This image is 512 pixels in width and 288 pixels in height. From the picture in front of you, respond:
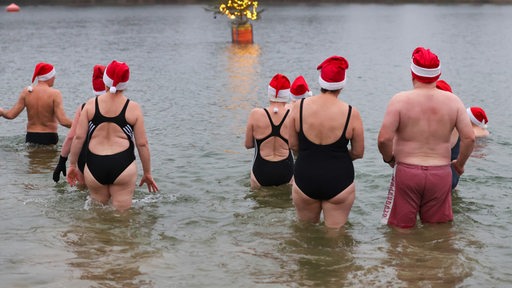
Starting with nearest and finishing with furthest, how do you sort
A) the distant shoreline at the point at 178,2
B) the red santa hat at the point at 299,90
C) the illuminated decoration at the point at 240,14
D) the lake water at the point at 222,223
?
the lake water at the point at 222,223, the red santa hat at the point at 299,90, the illuminated decoration at the point at 240,14, the distant shoreline at the point at 178,2

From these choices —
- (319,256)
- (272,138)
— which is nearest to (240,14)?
(272,138)

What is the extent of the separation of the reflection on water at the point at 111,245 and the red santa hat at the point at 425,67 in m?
3.47

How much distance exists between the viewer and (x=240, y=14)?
43.7 m

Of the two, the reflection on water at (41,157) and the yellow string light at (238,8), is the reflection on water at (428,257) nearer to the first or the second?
the reflection on water at (41,157)

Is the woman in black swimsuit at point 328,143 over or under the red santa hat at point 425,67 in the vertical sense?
under

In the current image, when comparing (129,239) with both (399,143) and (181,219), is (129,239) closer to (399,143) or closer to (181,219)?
(181,219)

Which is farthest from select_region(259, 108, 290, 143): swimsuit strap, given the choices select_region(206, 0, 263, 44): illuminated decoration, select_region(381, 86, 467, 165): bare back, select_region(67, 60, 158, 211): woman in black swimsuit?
select_region(206, 0, 263, 44): illuminated decoration

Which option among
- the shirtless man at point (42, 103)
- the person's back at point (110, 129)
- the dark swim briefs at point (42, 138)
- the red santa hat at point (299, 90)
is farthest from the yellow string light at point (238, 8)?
the person's back at point (110, 129)

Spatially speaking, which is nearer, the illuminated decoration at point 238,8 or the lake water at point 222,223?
the lake water at point 222,223

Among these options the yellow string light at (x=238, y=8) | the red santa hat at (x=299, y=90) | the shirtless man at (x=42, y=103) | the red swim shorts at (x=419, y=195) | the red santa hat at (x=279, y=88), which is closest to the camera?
the red swim shorts at (x=419, y=195)

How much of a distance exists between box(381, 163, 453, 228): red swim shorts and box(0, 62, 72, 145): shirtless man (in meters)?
6.60

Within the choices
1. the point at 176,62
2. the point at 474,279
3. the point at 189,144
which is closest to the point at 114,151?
the point at 474,279

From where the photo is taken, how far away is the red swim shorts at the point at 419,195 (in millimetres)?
7629

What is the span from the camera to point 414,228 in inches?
341
